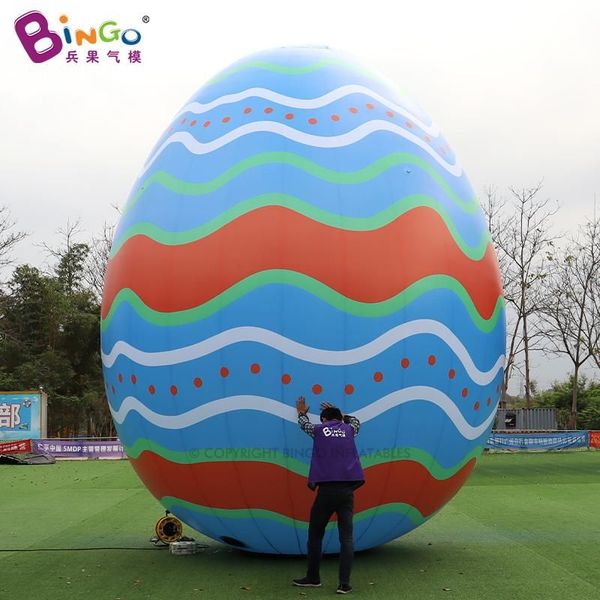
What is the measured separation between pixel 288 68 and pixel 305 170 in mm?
1309

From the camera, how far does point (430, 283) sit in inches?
262

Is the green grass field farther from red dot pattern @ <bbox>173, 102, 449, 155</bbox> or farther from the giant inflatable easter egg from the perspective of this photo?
red dot pattern @ <bbox>173, 102, 449, 155</bbox>

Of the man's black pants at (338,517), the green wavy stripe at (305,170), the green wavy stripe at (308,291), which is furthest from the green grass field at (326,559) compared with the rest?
the green wavy stripe at (305,170)

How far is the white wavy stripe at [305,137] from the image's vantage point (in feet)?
22.4

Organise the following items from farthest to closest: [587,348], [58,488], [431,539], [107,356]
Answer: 1. [587,348]
2. [58,488]
3. [431,539]
4. [107,356]

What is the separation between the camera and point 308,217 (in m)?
6.48

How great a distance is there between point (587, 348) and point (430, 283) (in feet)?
110

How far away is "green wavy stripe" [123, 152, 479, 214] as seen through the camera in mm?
6648

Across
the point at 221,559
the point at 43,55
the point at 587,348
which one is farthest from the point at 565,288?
the point at 221,559

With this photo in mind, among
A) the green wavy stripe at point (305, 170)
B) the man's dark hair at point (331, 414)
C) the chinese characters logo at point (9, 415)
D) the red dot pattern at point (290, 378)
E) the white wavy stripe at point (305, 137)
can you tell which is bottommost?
the chinese characters logo at point (9, 415)

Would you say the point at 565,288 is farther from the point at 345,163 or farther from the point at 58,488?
the point at 345,163

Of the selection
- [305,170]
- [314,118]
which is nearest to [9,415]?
[314,118]

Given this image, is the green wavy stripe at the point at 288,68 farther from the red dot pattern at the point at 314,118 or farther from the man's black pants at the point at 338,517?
Result: the man's black pants at the point at 338,517

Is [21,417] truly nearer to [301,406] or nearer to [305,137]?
[305,137]
